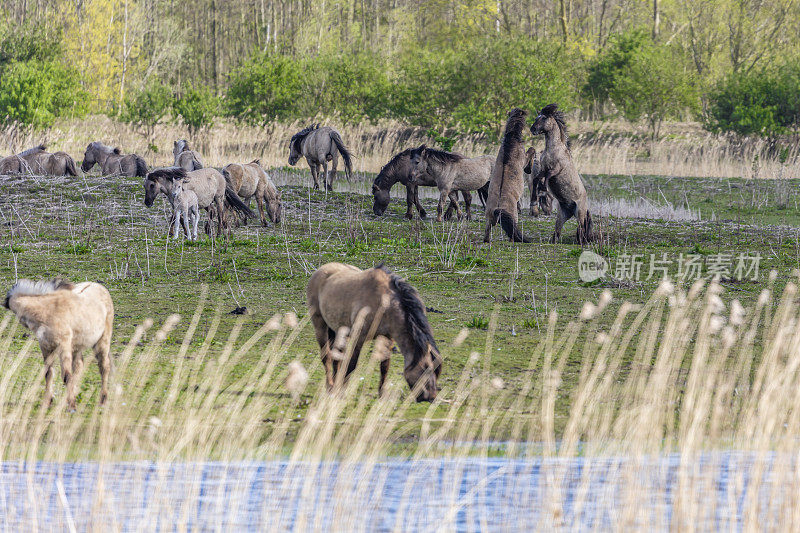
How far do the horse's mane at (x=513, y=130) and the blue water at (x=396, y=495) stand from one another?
36.1 feet

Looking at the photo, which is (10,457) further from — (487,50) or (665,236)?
(487,50)

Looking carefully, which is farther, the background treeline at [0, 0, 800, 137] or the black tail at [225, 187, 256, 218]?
the background treeline at [0, 0, 800, 137]

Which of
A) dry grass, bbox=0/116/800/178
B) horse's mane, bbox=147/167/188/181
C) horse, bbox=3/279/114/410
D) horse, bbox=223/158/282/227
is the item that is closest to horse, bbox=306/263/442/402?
horse, bbox=3/279/114/410

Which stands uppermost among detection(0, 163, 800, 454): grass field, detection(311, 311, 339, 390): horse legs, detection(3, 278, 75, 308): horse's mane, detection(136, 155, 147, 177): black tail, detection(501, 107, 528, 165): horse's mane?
detection(501, 107, 528, 165): horse's mane

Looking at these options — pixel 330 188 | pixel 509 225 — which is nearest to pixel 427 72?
pixel 330 188

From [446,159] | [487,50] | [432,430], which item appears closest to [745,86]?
[487,50]

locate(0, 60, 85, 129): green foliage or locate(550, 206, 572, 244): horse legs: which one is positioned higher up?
locate(0, 60, 85, 129): green foliage

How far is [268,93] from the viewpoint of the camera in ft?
133

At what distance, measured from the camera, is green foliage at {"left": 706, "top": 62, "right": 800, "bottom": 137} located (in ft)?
120

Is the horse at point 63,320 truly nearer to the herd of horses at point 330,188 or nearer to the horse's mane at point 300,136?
the herd of horses at point 330,188

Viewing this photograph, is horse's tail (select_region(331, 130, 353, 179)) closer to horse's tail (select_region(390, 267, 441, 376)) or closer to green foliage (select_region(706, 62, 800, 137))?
green foliage (select_region(706, 62, 800, 137))

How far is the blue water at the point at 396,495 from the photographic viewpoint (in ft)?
19.5

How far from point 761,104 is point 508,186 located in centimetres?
2243

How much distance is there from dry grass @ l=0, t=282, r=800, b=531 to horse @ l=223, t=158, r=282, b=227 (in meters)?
9.67
